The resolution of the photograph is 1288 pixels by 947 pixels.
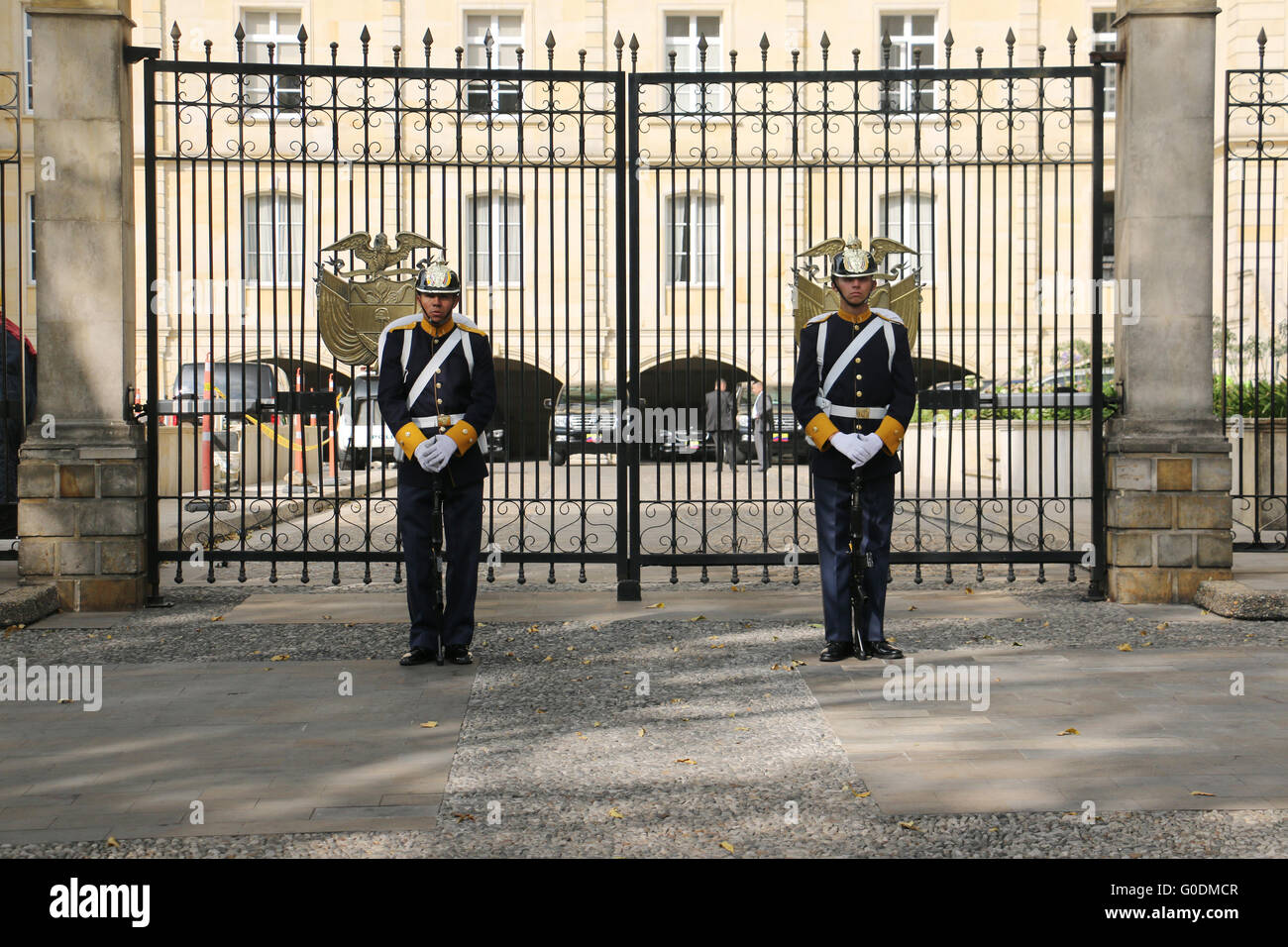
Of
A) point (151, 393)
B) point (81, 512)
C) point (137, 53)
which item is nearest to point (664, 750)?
point (81, 512)

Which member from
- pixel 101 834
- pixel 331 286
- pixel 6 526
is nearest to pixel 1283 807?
pixel 101 834

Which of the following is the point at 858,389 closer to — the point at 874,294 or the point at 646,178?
the point at 874,294

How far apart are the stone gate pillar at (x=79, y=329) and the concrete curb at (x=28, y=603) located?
10cm

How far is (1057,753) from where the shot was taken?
559 centimetres

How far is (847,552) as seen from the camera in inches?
295

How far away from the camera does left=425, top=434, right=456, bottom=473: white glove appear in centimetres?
724

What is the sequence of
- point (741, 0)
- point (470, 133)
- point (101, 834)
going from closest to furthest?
point (101, 834), point (470, 133), point (741, 0)

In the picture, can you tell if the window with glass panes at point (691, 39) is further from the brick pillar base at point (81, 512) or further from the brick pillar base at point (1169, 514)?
the brick pillar base at point (81, 512)

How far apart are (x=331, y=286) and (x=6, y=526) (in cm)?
324

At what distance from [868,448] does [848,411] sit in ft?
0.82

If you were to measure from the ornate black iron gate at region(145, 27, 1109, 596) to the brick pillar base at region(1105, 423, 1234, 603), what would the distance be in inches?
14.4

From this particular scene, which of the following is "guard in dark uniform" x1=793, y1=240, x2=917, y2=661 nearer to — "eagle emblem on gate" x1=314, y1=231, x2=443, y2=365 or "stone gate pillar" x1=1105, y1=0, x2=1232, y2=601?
"stone gate pillar" x1=1105, y1=0, x2=1232, y2=601

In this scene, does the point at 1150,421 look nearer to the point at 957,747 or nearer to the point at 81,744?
the point at 957,747

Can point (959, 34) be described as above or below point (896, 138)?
above
